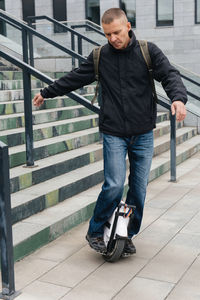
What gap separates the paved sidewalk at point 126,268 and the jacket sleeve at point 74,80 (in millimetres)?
1274

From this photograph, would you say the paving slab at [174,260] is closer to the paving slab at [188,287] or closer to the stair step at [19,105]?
the paving slab at [188,287]

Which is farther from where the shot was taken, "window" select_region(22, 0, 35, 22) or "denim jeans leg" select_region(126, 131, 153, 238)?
"window" select_region(22, 0, 35, 22)

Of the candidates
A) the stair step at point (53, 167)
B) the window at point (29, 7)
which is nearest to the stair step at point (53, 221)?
the stair step at point (53, 167)

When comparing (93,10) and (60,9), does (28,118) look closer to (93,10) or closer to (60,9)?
(93,10)

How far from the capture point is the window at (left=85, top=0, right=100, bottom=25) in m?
15.1

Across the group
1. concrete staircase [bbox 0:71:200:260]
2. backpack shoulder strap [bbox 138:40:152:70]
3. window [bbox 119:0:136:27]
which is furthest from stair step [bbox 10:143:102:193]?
window [bbox 119:0:136:27]

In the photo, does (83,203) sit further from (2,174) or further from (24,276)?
(2,174)

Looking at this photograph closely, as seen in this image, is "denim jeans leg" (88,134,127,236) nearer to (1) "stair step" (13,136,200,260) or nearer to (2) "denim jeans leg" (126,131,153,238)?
(2) "denim jeans leg" (126,131,153,238)

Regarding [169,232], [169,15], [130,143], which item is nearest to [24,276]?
[130,143]

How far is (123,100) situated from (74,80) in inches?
18.5

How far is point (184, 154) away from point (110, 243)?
4.54 metres

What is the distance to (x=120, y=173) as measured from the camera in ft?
11.9

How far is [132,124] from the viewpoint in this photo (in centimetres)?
357

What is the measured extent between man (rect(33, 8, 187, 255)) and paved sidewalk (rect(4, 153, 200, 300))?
254 millimetres
